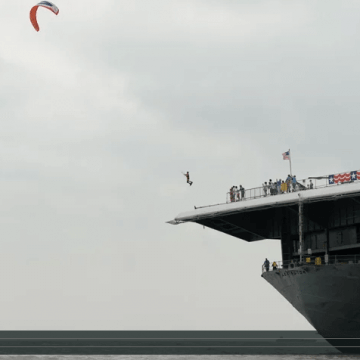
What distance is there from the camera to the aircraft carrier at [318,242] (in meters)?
48.7

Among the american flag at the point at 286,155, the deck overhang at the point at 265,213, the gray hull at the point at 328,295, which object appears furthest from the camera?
the american flag at the point at 286,155

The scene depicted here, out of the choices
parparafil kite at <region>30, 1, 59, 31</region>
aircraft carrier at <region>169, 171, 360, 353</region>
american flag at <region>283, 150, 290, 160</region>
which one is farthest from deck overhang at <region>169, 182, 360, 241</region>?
parparafil kite at <region>30, 1, 59, 31</region>

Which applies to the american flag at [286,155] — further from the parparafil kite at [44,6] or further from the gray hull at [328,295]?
the parparafil kite at [44,6]

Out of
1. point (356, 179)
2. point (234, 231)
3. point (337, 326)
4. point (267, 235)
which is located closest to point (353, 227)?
point (356, 179)

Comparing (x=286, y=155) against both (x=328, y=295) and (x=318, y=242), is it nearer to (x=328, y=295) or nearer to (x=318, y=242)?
(x=318, y=242)

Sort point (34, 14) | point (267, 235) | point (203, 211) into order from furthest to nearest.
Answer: point (267, 235) < point (203, 211) < point (34, 14)

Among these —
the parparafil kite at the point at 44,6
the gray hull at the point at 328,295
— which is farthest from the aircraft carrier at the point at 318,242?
the parparafil kite at the point at 44,6

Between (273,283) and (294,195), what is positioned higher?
(294,195)

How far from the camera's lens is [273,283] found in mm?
56719

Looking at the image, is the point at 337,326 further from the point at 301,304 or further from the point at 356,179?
the point at 356,179

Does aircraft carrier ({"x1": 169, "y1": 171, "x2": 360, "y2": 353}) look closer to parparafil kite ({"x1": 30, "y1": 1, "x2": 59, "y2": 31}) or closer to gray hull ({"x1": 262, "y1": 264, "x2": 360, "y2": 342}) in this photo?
gray hull ({"x1": 262, "y1": 264, "x2": 360, "y2": 342})

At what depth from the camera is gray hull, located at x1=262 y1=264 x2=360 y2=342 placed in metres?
48.3

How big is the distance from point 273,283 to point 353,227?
935 centimetres

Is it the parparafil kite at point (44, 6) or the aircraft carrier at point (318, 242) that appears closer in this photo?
the parparafil kite at point (44, 6)
